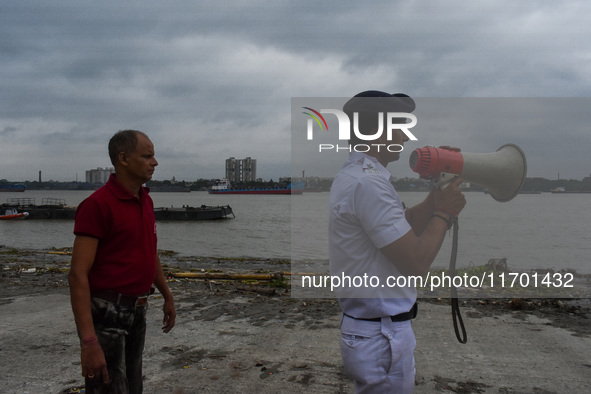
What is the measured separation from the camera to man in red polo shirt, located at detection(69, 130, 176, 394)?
7.16ft

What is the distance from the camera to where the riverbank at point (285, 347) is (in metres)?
3.92

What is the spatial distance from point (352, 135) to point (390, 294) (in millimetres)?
736

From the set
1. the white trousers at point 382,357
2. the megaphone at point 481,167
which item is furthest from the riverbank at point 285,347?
the megaphone at point 481,167

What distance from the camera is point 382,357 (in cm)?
183

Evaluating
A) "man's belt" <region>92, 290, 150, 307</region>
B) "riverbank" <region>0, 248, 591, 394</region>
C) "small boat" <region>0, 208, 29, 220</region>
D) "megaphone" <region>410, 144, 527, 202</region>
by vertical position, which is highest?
"megaphone" <region>410, 144, 527, 202</region>

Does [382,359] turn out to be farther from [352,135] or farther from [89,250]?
[89,250]

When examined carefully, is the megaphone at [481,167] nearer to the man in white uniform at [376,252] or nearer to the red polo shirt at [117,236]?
the man in white uniform at [376,252]

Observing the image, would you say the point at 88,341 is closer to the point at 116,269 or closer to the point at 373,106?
the point at 116,269

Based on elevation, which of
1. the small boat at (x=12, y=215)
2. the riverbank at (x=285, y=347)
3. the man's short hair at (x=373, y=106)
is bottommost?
the small boat at (x=12, y=215)

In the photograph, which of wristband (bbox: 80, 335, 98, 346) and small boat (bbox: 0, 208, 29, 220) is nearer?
wristband (bbox: 80, 335, 98, 346)

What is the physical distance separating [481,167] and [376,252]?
897 mm

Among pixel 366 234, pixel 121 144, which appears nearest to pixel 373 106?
pixel 366 234

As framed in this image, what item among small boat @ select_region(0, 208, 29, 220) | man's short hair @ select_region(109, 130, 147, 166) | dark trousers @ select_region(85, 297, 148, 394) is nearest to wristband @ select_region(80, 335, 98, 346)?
dark trousers @ select_region(85, 297, 148, 394)

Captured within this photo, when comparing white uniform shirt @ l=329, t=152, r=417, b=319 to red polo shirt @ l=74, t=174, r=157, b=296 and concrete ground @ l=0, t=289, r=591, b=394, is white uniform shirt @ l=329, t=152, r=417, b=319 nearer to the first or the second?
red polo shirt @ l=74, t=174, r=157, b=296
